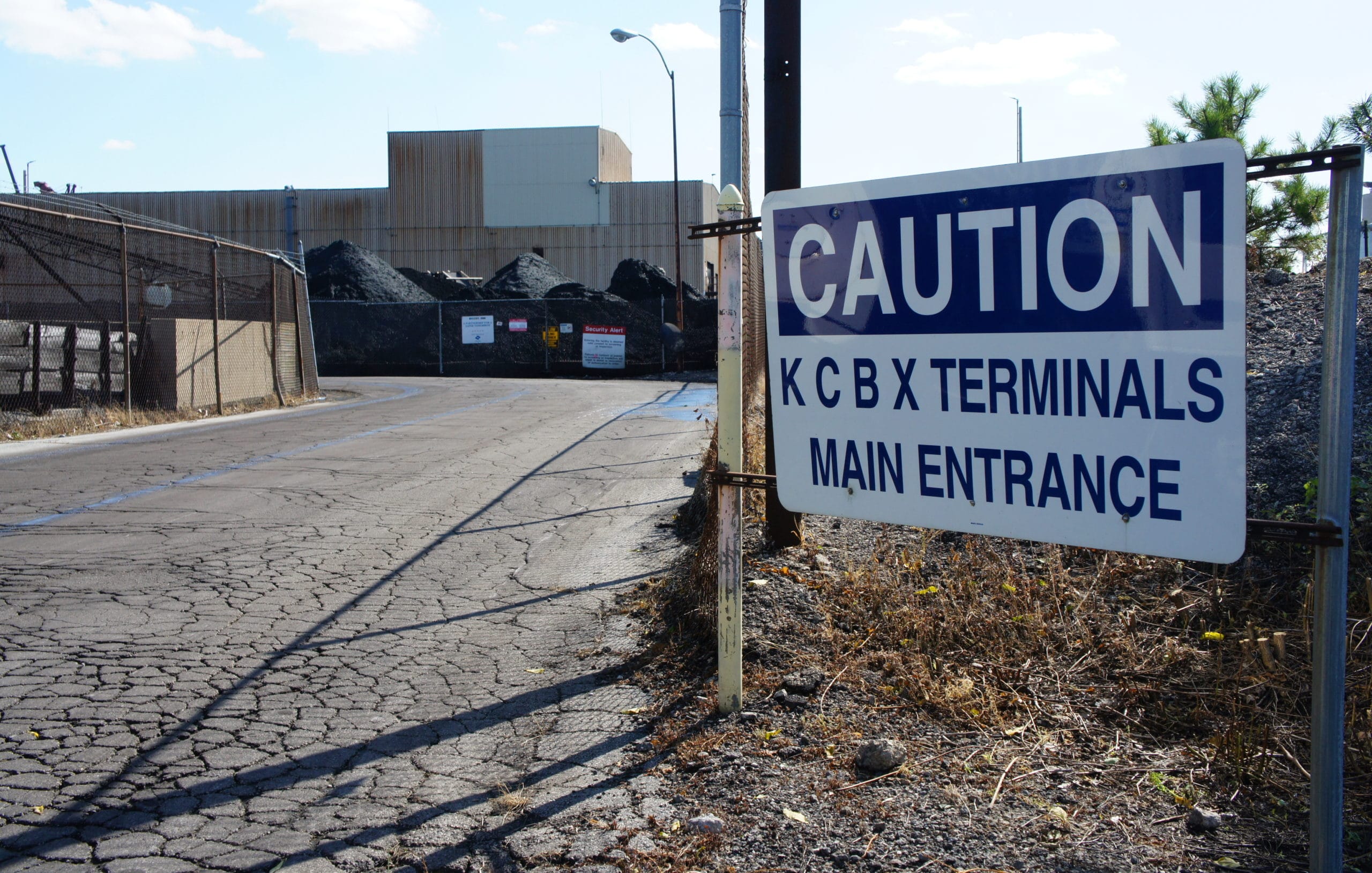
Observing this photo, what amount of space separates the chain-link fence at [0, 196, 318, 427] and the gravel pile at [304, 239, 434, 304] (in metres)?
15.0

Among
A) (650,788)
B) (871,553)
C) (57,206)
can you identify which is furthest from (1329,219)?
(57,206)

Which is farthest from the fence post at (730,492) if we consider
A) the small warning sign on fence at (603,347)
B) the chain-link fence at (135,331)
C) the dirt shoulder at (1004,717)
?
the small warning sign on fence at (603,347)

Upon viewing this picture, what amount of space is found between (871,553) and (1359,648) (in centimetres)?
223

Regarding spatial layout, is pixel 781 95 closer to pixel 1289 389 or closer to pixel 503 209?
pixel 1289 389

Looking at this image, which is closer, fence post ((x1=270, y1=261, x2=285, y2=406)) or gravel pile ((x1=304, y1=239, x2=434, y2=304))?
fence post ((x1=270, y1=261, x2=285, y2=406))

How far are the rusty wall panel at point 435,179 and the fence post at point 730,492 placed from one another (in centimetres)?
5260

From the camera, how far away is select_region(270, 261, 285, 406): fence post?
59.3 feet

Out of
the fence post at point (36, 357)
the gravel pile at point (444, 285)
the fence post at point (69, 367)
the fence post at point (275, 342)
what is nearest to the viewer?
the fence post at point (36, 357)

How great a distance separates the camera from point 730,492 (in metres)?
3.61

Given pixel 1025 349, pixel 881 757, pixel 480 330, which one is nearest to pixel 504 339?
pixel 480 330

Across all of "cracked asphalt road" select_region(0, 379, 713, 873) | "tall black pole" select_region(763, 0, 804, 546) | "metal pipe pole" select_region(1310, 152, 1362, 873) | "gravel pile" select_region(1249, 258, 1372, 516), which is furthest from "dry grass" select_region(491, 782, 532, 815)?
"gravel pile" select_region(1249, 258, 1372, 516)

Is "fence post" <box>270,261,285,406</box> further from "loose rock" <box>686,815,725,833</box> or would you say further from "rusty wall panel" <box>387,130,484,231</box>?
"rusty wall panel" <box>387,130,484,231</box>

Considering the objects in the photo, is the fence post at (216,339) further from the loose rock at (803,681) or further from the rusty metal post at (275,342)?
the loose rock at (803,681)

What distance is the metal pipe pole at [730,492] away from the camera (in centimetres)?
359
